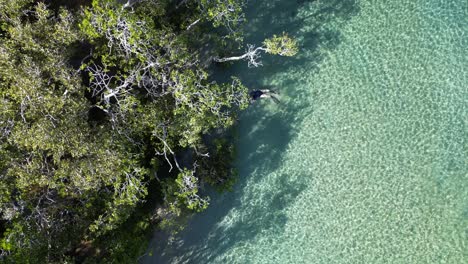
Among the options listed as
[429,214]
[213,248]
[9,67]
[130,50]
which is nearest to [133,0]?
[130,50]

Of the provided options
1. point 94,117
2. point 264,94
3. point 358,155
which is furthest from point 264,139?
point 94,117

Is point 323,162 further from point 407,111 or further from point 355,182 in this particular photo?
point 407,111

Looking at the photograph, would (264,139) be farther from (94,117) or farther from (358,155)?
(94,117)

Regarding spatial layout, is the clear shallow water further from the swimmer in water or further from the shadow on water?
the swimmer in water

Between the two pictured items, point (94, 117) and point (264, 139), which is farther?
point (264, 139)

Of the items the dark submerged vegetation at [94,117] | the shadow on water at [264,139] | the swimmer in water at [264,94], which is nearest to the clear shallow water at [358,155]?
the shadow on water at [264,139]

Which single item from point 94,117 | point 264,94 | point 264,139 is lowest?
point 264,139
